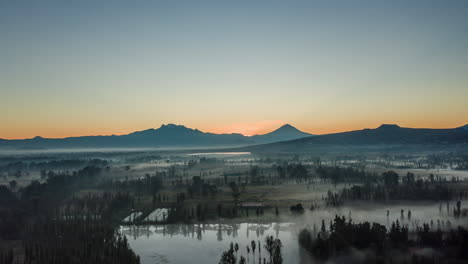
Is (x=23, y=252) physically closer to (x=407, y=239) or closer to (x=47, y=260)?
(x=47, y=260)

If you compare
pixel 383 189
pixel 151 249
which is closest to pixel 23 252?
pixel 151 249

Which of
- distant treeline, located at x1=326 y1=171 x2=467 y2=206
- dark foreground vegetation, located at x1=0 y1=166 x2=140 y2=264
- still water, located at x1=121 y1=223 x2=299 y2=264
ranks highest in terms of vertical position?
distant treeline, located at x1=326 y1=171 x2=467 y2=206

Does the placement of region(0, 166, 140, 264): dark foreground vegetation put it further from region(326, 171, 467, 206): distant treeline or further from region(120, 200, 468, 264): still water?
region(326, 171, 467, 206): distant treeline

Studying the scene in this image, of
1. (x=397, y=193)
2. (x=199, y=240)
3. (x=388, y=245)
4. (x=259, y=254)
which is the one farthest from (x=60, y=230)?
(x=397, y=193)

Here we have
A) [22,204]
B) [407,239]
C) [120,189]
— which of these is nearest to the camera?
[407,239]

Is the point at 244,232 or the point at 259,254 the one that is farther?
the point at 244,232

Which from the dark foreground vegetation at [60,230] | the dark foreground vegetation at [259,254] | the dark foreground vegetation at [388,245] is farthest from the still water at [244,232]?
the dark foreground vegetation at [60,230]

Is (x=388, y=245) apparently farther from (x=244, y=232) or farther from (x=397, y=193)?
(x=397, y=193)

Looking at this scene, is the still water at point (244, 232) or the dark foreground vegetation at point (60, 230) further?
the still water at point (244, 232)

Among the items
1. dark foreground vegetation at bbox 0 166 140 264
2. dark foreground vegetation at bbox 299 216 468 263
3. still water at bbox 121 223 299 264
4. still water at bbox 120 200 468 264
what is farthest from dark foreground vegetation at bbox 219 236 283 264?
dark foreground vegetation at bbox 0 166 140 264

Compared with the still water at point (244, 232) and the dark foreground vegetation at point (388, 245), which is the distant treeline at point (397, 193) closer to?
the still water at point (244, 232)

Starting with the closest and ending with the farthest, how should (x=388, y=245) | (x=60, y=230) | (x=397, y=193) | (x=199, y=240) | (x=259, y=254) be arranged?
(x=388, y=245) < (x=259, y=254) < (x=199, y=240) < (x=60, y=230) < (x=397, y=193)
